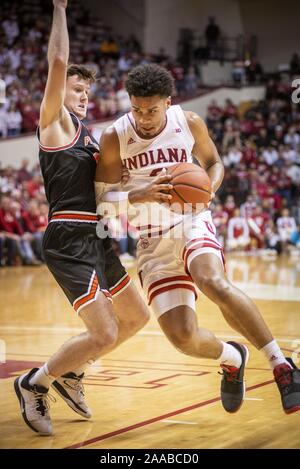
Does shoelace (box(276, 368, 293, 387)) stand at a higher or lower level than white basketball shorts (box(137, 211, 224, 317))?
lower

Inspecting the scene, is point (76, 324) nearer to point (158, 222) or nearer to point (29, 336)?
point (29, 336)

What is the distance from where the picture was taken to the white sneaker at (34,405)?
491 cm

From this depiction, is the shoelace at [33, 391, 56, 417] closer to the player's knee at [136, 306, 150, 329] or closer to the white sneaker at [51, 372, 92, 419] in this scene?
the white sneaker at [51, 372, 92, 419]

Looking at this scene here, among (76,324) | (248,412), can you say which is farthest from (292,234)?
(248,412)

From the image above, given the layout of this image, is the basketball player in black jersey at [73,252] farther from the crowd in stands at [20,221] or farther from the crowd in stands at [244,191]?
the crowd in stands at [20,221]

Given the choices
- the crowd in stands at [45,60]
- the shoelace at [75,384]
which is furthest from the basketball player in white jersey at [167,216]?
the crowd in stands at [45,60]

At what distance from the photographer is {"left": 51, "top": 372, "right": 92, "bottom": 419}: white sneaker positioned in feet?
17.2

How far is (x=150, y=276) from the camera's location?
212 inches

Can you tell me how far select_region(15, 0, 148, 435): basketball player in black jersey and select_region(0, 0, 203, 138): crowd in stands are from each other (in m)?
15.1

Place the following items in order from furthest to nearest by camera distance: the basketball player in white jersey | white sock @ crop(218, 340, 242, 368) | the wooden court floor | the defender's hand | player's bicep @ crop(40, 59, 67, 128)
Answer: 1. the defender's hand
2. white sock @ crop(218, 340, 242, 368)
3. the basketball player in white jersey
4. player's bicep @ crop(40, 59, 67, 128)
5. the wooden court floor

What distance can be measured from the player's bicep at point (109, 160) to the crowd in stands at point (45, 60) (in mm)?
15075

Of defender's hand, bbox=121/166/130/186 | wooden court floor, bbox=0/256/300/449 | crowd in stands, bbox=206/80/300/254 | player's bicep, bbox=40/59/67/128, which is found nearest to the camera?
wooden court floor, bbox=0/256/300/449

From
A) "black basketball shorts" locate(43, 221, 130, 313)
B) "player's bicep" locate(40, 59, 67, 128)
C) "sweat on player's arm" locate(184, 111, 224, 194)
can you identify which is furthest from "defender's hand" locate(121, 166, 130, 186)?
"player's bicep" locate(40, 59, 67, 128)

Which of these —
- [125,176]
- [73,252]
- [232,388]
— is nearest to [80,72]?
[125,176]
